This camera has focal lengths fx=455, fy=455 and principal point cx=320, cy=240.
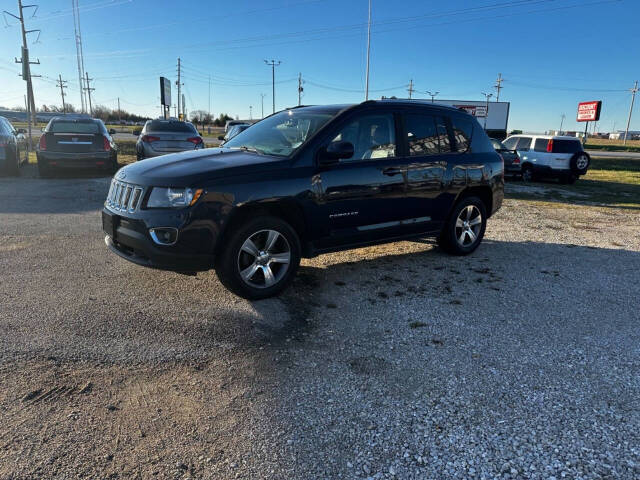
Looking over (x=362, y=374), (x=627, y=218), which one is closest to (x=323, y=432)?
(x=362, y=374)

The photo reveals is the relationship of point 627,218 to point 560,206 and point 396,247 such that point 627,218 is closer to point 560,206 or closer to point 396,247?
point 560,206

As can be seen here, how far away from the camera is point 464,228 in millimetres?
6055

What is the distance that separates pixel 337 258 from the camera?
580cm

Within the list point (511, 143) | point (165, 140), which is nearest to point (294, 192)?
point (165, 140)

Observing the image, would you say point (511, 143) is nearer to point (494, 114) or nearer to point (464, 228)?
point (464, 228)

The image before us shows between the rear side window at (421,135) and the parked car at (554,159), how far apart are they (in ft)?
42.3

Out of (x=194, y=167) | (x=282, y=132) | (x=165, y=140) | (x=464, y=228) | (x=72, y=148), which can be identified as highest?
(x=282, y=132)

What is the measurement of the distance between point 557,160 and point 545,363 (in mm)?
15088

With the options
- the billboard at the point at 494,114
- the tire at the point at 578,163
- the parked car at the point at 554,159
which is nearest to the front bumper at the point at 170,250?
the parked car at the point at 554,159

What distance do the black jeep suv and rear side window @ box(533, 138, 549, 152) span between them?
12.6 meters

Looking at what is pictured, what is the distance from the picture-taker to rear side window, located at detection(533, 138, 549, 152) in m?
16.7

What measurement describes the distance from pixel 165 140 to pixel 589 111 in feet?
158

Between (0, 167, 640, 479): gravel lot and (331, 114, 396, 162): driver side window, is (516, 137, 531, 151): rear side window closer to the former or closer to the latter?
(0, 167, 640, 479): gravel lot

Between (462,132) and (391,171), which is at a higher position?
(462,132)
